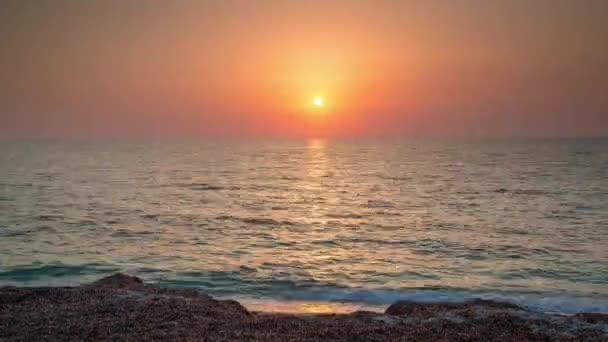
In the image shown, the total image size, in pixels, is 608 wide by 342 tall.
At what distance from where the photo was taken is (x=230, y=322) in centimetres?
1123

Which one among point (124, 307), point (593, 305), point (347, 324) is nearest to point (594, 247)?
point (593, 305)

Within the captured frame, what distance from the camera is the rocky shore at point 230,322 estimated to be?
10.2 meters

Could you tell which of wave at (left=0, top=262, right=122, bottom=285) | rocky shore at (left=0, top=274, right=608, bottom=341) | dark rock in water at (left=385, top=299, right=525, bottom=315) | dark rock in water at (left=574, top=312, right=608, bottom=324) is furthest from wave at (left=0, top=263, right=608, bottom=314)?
rocky shore at (left=0, top=274, right=608, bottom=341)

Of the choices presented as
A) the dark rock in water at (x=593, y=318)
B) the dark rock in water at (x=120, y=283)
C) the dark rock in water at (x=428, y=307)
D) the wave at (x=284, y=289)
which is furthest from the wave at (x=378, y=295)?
the dark rock in water at (x=593, y=318)

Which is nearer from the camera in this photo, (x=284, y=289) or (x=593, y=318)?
(x=593, y=318)

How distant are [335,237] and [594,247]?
13.4 meters

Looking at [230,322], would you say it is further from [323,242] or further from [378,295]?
[323,242]

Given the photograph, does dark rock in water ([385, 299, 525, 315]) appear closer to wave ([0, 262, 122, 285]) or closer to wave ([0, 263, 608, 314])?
wave ([0, 263, 608, 314])

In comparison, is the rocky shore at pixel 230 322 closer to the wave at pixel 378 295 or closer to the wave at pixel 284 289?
the wave at pixel 378 295

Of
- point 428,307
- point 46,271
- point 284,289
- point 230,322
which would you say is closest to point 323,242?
point 284,289

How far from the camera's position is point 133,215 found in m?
34.7

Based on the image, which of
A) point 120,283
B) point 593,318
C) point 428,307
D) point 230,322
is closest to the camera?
point 230,322

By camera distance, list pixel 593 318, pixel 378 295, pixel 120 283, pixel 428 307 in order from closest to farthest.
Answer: pixel 593 318
pixel 428 307
pixel 120 283
pixel 378 295

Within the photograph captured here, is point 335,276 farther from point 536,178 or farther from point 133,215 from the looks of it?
point 536,178
